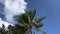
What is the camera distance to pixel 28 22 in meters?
37.2

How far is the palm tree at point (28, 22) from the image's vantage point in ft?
121

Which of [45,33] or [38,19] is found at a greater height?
[38,19]

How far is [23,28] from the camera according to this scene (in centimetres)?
3731

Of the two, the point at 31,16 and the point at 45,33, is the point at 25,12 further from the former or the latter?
the point at 45,33

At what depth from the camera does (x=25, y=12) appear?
1465 inches

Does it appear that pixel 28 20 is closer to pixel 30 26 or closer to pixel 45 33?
pixel 30 26

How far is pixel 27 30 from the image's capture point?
37406 mm

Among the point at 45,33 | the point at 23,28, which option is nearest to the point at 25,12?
the point at 23,28

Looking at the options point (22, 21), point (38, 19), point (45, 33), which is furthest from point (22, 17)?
point (45, 33)

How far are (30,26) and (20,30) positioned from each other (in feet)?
6.83

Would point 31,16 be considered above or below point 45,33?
above

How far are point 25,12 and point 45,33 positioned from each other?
219 inches

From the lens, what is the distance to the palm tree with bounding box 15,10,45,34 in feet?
121

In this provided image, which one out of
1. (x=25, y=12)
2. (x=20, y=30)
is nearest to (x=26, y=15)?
(x=25, y=12)
